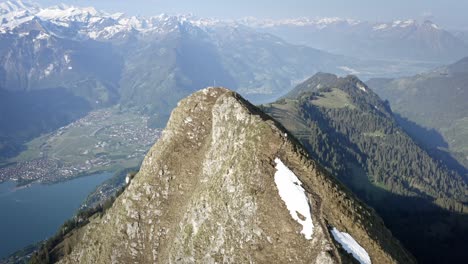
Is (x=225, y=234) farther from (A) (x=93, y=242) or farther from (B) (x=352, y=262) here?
(A) (x=93, y=242)

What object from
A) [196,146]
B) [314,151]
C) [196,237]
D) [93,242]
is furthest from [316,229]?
[314,151]

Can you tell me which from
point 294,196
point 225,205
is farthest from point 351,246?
point 225,205

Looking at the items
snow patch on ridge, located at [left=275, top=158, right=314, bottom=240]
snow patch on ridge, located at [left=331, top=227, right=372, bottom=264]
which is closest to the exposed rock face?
snow patch on ridge, located at [left=275, top=158, right=314, bottom=240]

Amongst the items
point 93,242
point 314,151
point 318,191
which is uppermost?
point 318,191

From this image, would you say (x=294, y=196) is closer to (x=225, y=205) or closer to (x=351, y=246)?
(x=351, y=246)

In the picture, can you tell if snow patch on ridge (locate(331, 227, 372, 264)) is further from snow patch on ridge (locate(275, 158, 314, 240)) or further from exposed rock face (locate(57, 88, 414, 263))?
snow patch on ridge (locate(275, 158, 314, 240))

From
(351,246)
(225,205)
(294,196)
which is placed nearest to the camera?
(351,246)

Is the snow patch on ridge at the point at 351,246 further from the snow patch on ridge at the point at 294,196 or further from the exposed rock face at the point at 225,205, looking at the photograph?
the snow patch on ridge at the point at 294,196
